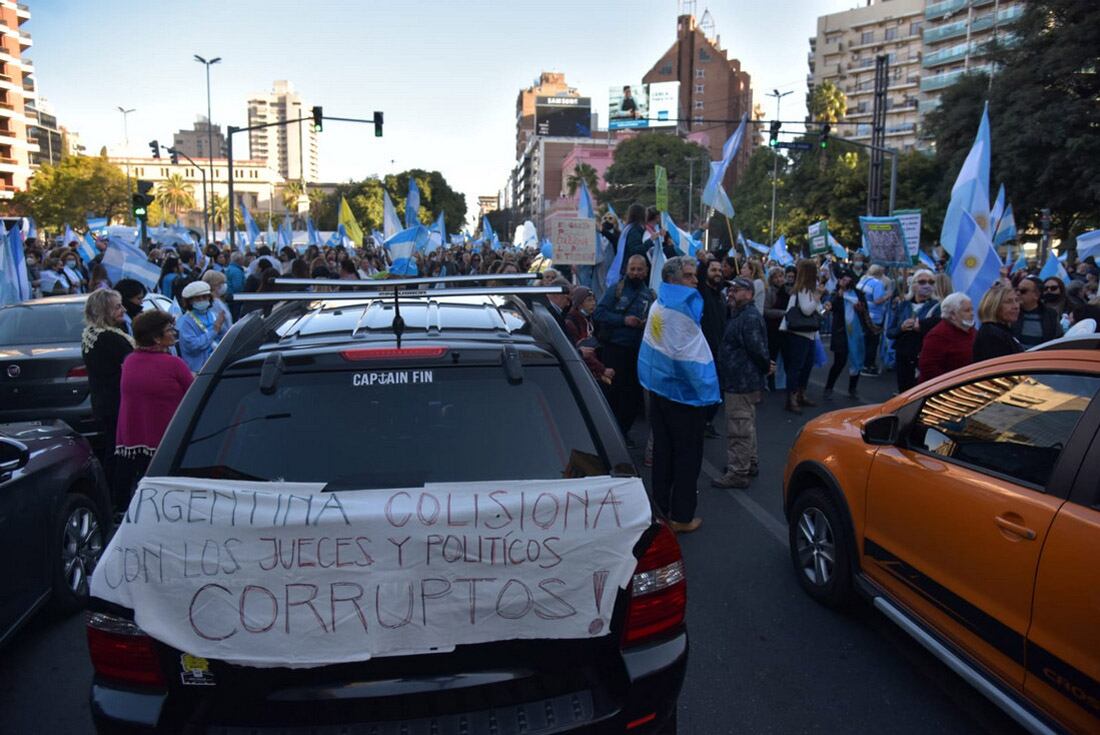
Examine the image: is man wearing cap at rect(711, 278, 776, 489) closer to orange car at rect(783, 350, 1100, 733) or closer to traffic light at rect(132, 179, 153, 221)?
orange car at rect(783, 350, 1100, 733)

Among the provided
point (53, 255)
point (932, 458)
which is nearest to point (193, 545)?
point (932, 458)

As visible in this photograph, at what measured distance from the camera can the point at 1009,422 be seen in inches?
133

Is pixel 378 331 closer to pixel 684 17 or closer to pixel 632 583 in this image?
pixel 632 583

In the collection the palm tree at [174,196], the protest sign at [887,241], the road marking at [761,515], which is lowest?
the road marking at [761,515]

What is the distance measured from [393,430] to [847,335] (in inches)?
401

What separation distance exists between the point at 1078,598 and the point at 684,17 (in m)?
124

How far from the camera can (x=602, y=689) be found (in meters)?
2.31

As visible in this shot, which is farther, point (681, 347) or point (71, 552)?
point (681, 347)

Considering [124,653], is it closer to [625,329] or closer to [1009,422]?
[1009,422]

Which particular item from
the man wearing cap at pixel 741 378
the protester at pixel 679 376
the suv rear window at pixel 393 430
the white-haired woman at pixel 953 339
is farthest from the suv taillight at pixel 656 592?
the white-haired woman at pixel 953 339

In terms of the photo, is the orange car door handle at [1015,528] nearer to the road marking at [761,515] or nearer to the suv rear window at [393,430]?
the suv rear window at [393,430]

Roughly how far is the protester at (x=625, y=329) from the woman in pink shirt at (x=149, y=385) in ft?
13.2

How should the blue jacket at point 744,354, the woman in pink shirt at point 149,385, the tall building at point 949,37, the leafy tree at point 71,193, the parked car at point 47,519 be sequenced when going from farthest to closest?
the tall building at point 949,37, the leafy tree at point 71,193, the blue jacket at point 744,354, the woman in pink shirt at point 149,385, the parked car at point 47,519

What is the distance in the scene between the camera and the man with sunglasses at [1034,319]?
7531mm
